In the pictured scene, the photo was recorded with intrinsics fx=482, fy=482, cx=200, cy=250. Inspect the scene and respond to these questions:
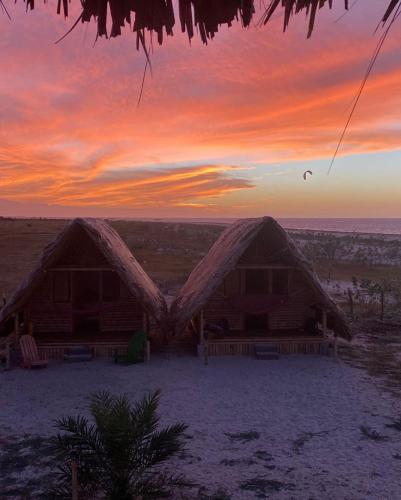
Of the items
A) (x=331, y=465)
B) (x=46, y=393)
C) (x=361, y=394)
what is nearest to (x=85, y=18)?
(x=331, y=465)

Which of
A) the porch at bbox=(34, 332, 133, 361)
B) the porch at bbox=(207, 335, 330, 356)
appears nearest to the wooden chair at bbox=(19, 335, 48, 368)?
the porch at bbox=(34, 332, 133, 361)

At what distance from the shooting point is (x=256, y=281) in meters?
15.7

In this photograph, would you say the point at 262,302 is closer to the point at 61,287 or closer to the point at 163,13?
→ the point at 61,287

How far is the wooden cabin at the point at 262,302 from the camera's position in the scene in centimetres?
1315

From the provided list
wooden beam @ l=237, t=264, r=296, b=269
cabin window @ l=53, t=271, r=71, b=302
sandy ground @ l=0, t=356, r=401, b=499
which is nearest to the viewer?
sandy ground @ l=0, t=356, r=401, b=499

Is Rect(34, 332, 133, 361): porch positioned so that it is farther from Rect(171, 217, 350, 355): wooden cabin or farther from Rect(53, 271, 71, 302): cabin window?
Rect(171, 217, 350, 355): wooden cabin

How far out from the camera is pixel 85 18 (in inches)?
143

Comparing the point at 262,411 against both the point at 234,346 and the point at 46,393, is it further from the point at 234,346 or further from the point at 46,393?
the point at 46,393

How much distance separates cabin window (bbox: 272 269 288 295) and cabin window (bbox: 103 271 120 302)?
4826mm

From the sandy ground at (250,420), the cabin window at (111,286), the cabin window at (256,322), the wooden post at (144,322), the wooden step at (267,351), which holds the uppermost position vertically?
the cabin window at (111,286)

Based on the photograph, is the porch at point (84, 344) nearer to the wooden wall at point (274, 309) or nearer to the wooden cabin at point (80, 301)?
the wooden cabin at point (80, 301)

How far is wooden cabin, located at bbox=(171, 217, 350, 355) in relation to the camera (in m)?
13.1

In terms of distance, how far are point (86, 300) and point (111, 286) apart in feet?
4.09

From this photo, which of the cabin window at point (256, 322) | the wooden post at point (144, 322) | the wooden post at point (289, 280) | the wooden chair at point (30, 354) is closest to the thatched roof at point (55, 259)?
the wooden post at point (144, 322)
